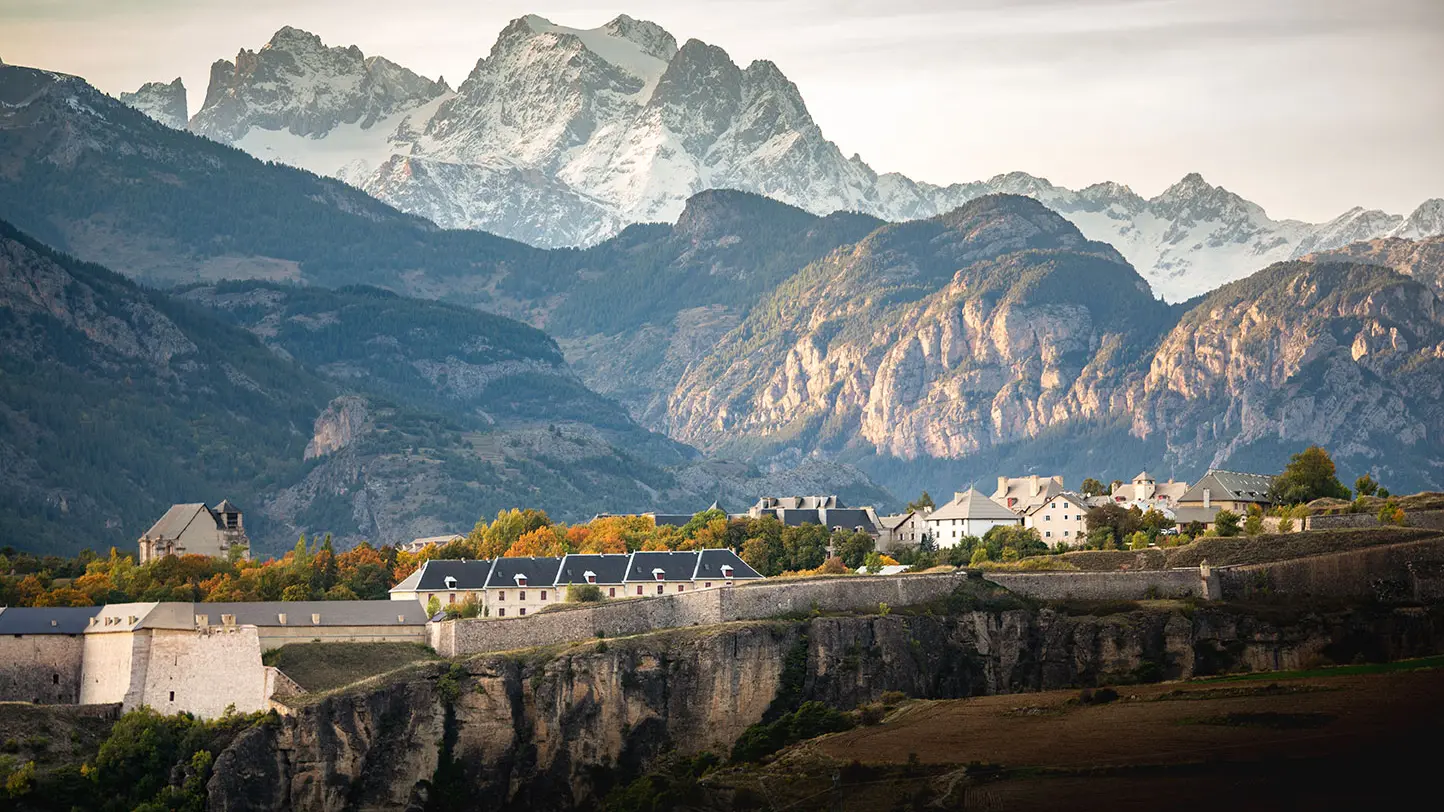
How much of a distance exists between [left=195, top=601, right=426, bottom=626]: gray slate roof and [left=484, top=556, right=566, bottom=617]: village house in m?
9.94

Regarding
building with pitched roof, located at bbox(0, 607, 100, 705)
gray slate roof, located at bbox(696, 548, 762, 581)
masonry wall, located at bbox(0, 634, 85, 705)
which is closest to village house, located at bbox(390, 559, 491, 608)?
gray slate roof, located at bbox(696, 548, 762, 581)

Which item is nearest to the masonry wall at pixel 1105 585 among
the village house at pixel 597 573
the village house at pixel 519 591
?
the village house at pixel 597 573

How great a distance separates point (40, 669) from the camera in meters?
158

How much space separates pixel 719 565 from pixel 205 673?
4261 centimetres

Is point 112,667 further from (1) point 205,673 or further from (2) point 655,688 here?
(2) point 655,688

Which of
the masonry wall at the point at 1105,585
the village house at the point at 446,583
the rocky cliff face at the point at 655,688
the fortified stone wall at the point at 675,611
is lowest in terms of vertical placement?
the rocky cliff face at the point at 655,688

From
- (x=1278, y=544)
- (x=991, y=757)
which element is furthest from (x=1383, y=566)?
(x=991, y=757)

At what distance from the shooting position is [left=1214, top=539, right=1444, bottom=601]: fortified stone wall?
168m

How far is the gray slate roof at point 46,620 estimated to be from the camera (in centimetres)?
15988

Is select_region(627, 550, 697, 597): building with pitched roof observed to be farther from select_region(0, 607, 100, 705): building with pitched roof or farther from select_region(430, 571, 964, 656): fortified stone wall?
select_region(0, 607, 100, 705): building with pitched roof

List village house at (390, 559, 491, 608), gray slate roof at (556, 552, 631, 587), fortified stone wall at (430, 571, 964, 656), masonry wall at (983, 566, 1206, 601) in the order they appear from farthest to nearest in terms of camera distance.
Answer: gray slate roof at (556, 552, 631, 587)
village house at (390, 559, 491, 608)
masonry wall at (983, 566, 1206, 601)
fortified stone wall at (430, 571, 964, 656)

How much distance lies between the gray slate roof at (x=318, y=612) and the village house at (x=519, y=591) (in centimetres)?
994

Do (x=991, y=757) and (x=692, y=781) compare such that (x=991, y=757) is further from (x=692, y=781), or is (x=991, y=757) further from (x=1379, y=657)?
(x=1379, y=657)

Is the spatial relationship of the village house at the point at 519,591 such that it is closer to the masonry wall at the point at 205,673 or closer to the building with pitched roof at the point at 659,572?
the building with pitched roof at the point at 659,572
